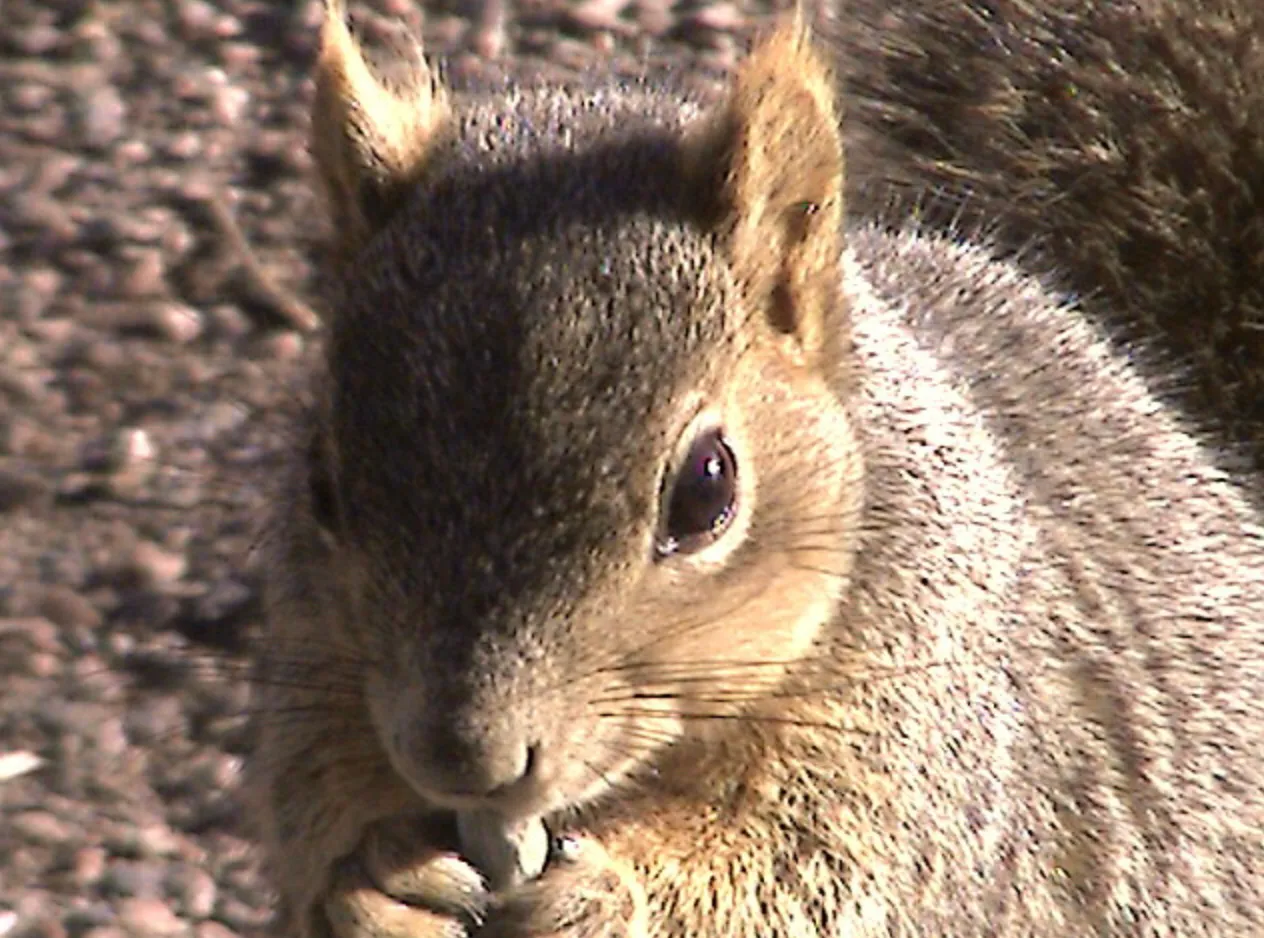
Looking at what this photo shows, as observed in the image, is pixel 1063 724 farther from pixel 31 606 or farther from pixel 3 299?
pixel 3 299

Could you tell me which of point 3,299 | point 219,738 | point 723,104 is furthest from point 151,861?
point 723,104

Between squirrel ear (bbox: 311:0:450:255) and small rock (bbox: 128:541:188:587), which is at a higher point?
squirrel ear (bbox: 311:0:450:255)

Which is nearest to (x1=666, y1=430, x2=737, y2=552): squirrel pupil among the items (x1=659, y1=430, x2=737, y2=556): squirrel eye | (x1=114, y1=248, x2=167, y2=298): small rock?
(x1=659, y1=430, x2=737, y2=556): squirrel eye

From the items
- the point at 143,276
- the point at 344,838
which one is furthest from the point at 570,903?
the point at 143,276

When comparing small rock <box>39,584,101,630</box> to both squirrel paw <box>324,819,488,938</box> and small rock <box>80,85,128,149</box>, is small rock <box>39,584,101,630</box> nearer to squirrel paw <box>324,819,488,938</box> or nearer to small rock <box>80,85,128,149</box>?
small rock <box>80,85,128,149</box>

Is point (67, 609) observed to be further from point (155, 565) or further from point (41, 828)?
point (41, 828)

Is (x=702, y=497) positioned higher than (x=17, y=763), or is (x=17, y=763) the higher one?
(x=702, y=497)
